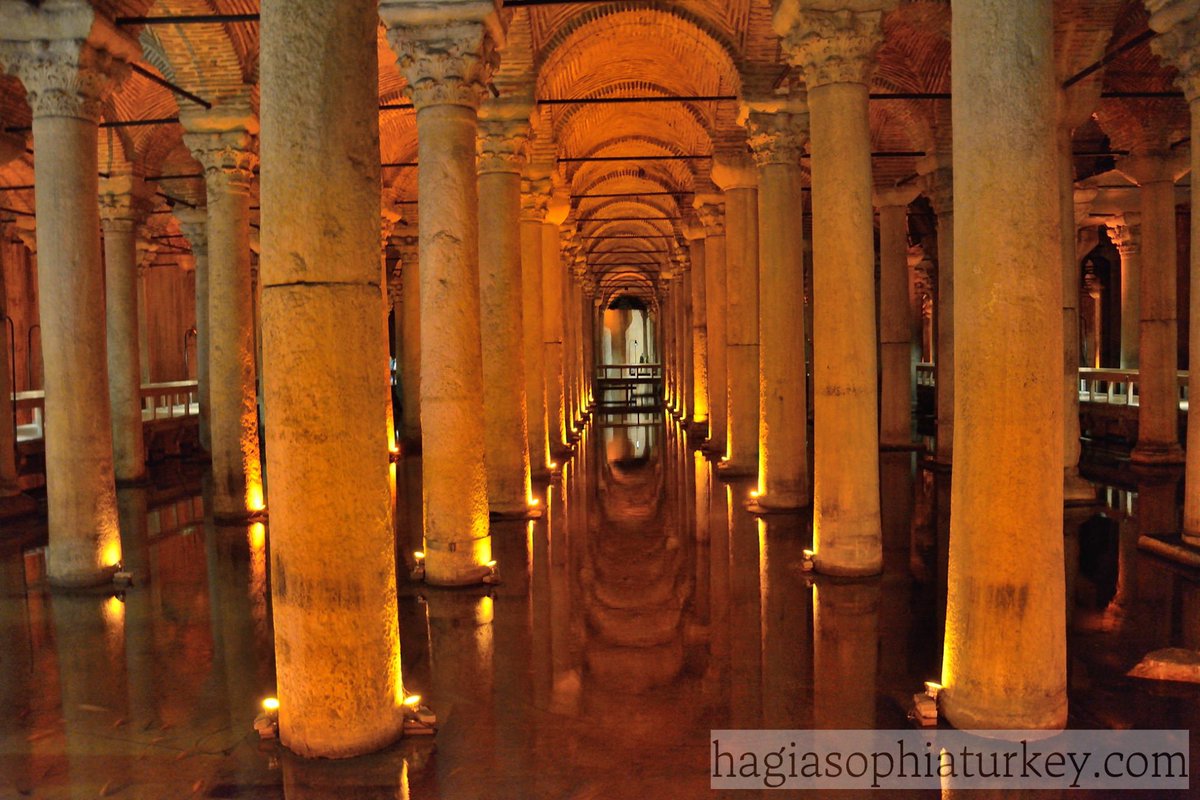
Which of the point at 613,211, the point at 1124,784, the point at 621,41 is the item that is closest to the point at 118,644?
the point at 1124,784

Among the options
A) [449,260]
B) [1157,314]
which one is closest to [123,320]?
[449,260]

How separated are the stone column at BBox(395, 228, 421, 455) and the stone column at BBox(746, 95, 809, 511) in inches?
426

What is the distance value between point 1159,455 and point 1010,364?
11.0 meters

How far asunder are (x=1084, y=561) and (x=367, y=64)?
715cm

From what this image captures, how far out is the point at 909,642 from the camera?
6.05m

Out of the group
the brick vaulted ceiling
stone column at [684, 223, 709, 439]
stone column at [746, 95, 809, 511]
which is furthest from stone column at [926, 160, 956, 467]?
stone column at [684, 223, 709, 439]

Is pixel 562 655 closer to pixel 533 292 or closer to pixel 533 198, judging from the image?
pixel 533 292

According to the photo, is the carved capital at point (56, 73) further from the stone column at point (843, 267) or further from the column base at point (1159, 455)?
the column base at point (1159, 455)

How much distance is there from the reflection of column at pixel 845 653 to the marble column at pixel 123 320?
10595 mm

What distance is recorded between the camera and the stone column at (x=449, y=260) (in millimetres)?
7340

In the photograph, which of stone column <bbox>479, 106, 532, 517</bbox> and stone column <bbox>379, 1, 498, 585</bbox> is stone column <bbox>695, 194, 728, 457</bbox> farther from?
stone column <bbox>379, 1, 498, 585</bbox>

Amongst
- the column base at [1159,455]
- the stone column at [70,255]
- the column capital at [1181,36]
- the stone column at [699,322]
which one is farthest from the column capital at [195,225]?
the column base at [1159,455]

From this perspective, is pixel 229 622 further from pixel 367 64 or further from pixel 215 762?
pixel 367 64

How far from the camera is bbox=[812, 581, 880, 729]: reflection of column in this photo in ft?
15.9
